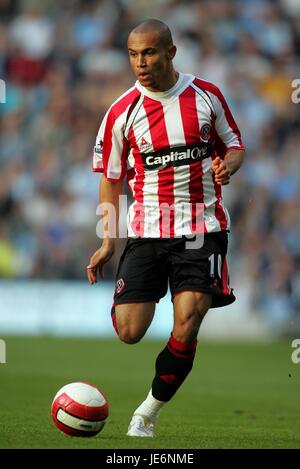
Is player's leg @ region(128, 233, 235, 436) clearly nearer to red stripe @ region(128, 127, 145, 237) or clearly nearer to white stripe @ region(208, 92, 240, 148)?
red stripe @ region(128, 127, 145, 237)

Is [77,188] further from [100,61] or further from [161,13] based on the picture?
[161,13]

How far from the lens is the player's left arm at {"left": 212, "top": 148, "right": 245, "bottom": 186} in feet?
21.0

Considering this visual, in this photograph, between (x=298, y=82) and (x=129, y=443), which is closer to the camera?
(x=129, y=443)

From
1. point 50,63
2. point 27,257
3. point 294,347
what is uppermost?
point 50,63

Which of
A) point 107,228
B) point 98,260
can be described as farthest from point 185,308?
point 107,228

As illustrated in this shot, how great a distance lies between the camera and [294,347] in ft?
52.8

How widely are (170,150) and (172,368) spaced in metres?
1.36

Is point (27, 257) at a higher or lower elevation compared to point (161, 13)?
lower

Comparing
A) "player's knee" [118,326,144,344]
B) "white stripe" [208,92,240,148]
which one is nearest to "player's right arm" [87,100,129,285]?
"player's knee" [118,326,144,344]

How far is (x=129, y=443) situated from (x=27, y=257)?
12.3 meters

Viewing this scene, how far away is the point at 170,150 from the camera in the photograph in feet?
22.0
